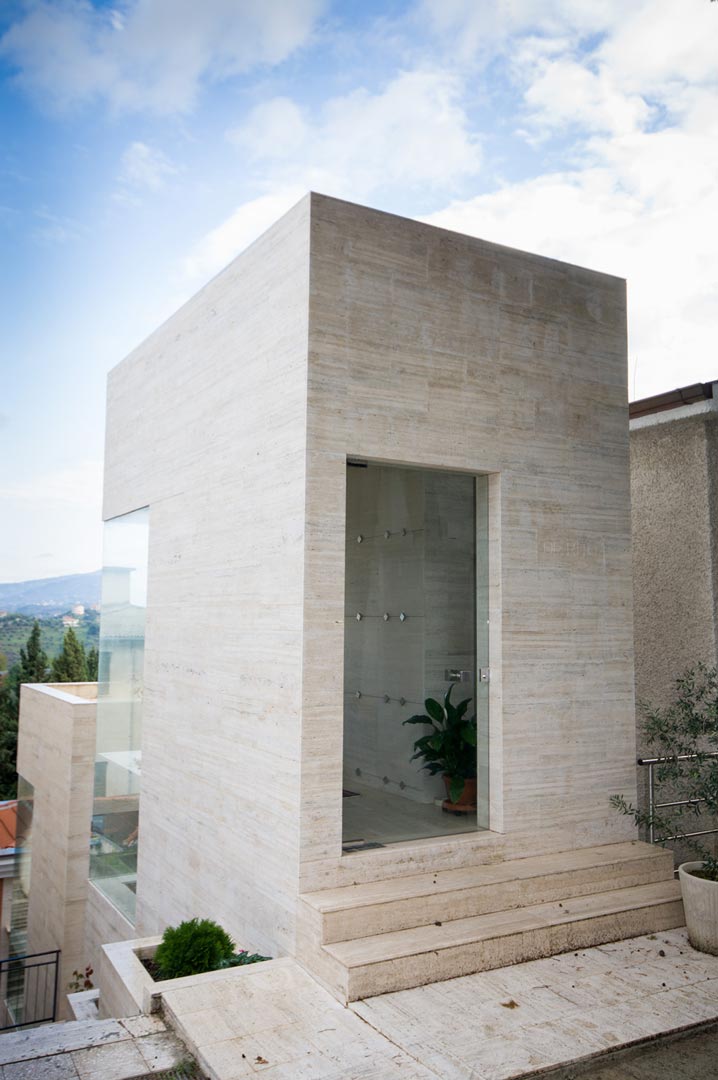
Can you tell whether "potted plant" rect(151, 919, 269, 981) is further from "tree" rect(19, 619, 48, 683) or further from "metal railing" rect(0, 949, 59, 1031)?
"tree" rect(19, 619, 48, 683)

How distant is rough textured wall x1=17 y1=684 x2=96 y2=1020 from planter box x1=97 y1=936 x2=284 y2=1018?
4.65 meters

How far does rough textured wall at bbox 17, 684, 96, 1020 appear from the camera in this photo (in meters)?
9.33

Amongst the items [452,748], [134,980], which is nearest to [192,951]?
[134,980]

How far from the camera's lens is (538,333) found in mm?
5238

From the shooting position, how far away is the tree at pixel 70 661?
1449 inches

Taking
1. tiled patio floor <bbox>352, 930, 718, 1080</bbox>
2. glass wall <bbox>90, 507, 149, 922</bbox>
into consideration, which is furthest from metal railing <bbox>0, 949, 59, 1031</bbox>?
tiled patio floor <bbox>352, 930, 718, 1080</bbox>

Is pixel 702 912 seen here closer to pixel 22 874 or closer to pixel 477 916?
pixel 477 916

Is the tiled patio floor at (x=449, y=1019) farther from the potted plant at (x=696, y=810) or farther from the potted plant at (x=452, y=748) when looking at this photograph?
the potted plant at (x=452, y=748)

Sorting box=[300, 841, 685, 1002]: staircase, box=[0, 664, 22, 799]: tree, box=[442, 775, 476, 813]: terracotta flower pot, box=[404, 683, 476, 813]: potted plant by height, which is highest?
box=[404, 683, 476, 813]: potted plant

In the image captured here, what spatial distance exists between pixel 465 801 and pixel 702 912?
4.56 ft

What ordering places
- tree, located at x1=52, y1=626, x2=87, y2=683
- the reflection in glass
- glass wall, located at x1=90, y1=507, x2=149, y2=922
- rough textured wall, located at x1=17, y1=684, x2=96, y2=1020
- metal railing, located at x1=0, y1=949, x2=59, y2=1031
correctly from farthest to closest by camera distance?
tree, located at x1=52, y1=626, x2=87, y2=683 → the reflection in glass → rough textured wall, located at x1=17, y1=684, x2=96, y2=1020 → metal railing, located at x1=0, y1=949, x2=59, y2=1031 → glass wall, located at x1=90, y1=507, x2=149, y2=922

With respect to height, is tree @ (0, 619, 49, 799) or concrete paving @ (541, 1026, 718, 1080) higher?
concrete paving @ (541, 1026, 718, 1080)

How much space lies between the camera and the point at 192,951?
4.15 metres

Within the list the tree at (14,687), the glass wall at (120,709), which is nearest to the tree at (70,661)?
the tree at (14,687)
